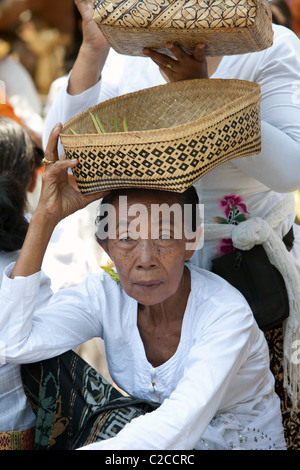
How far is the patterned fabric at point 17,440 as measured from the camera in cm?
253

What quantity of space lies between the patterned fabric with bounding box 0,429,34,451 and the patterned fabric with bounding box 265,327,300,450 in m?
0.98

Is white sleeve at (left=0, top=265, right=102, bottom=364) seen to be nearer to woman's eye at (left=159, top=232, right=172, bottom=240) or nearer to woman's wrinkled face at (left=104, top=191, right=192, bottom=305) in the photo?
woman's wrinkled face at (left=104, top=191, right=192, bottom=305)

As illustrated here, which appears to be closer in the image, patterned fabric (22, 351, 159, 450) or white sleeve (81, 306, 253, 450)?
white sleeve (81, 306, 253, 450)

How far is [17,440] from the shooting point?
8.41ft

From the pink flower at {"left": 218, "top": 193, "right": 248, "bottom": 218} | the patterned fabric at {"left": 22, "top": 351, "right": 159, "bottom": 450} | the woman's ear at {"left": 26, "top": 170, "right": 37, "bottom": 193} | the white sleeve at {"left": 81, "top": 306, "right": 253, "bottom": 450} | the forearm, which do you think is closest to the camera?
the white sleeve at {"left": 81, "top": 306, "right": 253, "bottom": 450}

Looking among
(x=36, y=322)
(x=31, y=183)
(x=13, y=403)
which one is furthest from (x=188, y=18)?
(x=31, y=183)

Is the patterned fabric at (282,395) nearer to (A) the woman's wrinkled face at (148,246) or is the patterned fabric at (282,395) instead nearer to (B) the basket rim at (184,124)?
(A) the woman's wrinkled face at (148,246)

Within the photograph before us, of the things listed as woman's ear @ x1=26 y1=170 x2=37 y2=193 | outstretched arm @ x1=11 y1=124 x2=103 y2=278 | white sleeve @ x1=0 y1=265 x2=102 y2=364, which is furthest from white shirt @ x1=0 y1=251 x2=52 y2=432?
woman's ear @ x1=26 y1=170 x2=37 y2=193

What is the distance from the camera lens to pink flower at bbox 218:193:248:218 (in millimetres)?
2771

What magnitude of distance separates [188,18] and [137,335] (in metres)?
1.12

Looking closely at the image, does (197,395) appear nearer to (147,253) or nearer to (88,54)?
(147,253)

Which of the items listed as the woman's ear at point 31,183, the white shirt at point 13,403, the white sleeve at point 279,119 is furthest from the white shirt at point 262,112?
the woman's ear at point 31,183

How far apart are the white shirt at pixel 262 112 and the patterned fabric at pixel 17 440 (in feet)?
3.05

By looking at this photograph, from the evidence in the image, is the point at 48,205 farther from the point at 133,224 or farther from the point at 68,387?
the point at 68,387
